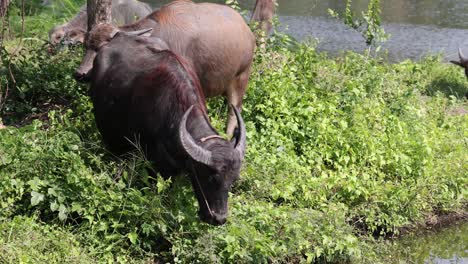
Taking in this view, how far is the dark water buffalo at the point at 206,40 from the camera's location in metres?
7.03

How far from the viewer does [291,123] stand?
25.4 feet

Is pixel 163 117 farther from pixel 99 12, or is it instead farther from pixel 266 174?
pixel 99 12

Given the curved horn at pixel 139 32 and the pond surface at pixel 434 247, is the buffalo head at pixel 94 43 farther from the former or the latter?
the pond surface at pixel 434 247

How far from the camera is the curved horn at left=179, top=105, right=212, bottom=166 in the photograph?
5516 mm

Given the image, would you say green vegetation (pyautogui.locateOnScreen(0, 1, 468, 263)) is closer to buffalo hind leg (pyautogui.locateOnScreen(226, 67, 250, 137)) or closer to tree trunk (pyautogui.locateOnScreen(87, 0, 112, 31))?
buffalo hind leg (pyautogui.locateOnScreen(226, 67, 250, 137))

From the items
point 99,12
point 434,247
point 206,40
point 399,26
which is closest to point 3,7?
point 99,12

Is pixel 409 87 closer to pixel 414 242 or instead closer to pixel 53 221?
pixel 414 242

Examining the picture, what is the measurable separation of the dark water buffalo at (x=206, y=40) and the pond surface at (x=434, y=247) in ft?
6.82

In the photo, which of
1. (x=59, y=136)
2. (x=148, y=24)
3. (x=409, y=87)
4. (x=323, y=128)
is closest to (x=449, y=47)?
(x=409, y=87)

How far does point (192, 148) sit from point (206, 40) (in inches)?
74.1

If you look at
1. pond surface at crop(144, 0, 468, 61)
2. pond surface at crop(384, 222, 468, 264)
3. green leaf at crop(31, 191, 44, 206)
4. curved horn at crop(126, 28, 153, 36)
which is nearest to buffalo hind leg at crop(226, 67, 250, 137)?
curved horn at crop(126, 28, 153, 36)

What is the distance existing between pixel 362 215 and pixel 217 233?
1.83 m

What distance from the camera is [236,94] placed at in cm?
762

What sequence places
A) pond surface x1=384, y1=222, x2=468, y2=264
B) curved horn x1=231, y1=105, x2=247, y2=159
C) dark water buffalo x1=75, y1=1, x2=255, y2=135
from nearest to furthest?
curved horn x1=231, y1=105, x2=247, y2=159
pond surface x1=384, y1=222, x2=468, y2=264
dark water buffalo x1=75, y1=1, x2=255, y2=135
